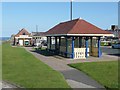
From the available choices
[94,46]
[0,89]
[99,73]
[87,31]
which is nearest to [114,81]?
[99,73]

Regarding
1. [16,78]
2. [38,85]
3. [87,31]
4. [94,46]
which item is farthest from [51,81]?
[94,46]

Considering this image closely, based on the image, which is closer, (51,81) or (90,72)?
(51,81)

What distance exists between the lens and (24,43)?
69.7m

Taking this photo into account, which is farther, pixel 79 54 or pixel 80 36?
pixel 80 36

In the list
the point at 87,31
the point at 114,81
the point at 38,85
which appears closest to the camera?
the point at 38,85

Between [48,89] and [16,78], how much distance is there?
3132 mm

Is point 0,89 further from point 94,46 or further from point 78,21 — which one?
point 94,46

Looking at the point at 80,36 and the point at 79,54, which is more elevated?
the point at 80,36

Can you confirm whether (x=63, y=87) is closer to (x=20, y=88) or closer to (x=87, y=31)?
(x=20, y=88)

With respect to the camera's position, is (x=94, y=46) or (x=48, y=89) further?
(x=94, y=46)

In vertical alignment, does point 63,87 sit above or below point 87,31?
below

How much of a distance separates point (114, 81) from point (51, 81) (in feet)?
8.89

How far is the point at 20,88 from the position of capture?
36.0ft

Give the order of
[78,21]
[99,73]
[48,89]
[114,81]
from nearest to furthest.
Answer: [48,89]
[114,81]
[99,73]
[78,21]
